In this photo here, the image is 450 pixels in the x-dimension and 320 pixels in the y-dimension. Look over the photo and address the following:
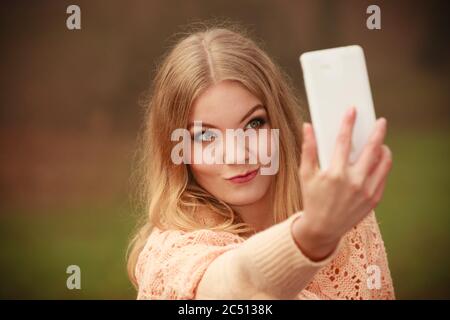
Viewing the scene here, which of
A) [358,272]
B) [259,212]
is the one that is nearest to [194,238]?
[259,212]

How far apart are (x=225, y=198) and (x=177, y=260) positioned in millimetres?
276

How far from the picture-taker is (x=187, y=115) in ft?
4.54

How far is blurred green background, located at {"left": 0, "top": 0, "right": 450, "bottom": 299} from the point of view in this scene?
196cm

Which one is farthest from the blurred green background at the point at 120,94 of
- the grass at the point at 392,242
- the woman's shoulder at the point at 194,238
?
the woman's shoulder at the point at 194,238

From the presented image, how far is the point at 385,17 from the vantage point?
1.99m

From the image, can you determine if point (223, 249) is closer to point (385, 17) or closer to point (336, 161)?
point (336, 161)

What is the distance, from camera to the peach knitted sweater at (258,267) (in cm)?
90

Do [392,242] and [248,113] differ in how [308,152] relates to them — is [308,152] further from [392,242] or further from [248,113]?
[392,242]

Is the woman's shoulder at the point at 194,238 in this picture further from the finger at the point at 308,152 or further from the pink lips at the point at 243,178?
the finger at the point at 308,152

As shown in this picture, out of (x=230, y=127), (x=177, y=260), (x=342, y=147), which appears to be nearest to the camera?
(x=342, y=147)

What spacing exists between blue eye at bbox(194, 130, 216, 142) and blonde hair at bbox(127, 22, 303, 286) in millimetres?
36

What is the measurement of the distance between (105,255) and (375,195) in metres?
1.42

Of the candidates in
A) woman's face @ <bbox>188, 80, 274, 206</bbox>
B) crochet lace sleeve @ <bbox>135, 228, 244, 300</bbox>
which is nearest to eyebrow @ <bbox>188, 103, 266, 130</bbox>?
woman's face @ <bbox>188, 80, 274, 206</bbox>

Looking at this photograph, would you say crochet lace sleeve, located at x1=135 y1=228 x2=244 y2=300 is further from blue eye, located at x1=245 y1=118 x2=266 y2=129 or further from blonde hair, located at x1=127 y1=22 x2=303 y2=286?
blue eye, located at x1=245 y1=118 x2=266 y2=129
